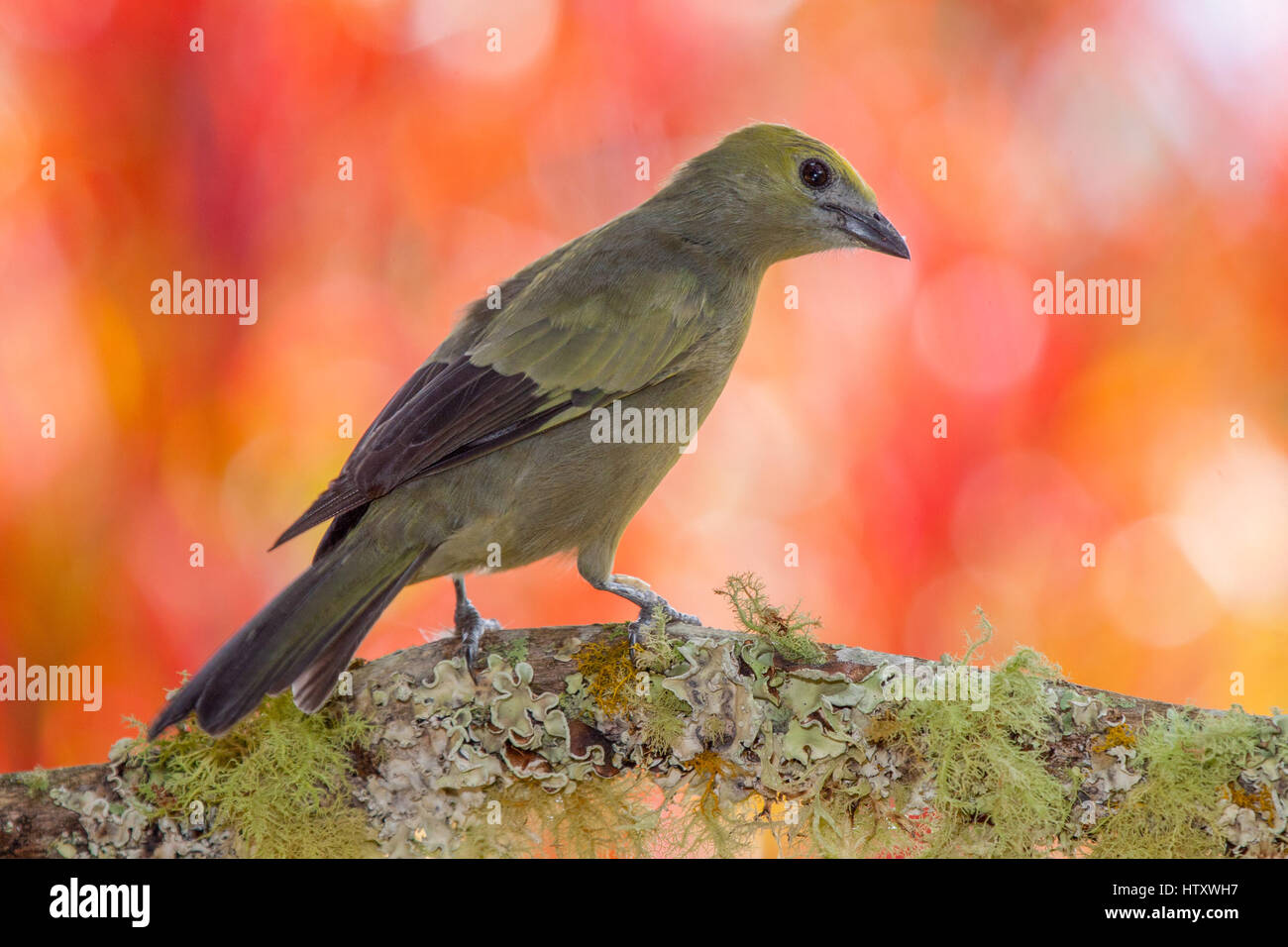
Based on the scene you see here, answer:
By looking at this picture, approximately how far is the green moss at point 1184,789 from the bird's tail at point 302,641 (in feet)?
6.42

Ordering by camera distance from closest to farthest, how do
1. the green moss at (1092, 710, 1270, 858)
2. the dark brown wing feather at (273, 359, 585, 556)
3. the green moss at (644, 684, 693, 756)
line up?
the green moss at (1092, 710, 1270, 858), the green moss at (644, 684, 693, 756), the dark brown wing feather at (273, 359, 585, 556)

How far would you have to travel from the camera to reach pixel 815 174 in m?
4.06

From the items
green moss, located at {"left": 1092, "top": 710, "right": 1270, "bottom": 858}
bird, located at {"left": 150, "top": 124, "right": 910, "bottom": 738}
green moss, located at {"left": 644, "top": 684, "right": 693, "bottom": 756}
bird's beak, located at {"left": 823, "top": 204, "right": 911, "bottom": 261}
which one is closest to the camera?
green moss, located at {"left": 1092, "top": 710, "right": 1270, "bottom": 858}

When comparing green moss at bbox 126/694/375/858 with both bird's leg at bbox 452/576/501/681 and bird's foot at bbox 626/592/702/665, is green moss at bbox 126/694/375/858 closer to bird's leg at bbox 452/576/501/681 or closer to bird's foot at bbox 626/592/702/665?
bird's leg at bbox 452/576/501/681

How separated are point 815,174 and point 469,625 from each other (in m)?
1.92

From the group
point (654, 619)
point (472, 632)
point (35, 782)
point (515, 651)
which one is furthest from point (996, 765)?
point (35, 782)

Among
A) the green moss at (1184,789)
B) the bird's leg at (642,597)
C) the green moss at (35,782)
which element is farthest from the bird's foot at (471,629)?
the green moss at (1184,789)

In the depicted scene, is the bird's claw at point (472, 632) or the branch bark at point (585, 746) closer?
the branch bark at point (585, 746)

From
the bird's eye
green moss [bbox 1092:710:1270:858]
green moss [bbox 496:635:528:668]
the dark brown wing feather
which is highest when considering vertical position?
the bird's eye

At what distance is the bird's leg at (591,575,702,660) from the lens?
132 inches

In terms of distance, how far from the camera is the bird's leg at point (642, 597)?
11.0 feet

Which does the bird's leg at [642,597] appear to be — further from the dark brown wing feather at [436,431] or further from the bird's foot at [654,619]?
the dark brown wing feather at [436,431]

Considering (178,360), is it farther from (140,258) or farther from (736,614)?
(736,614)

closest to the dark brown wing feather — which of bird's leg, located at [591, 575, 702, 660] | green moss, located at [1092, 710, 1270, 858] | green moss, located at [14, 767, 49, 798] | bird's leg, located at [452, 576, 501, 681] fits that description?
bird's leg, located at [452, 576, 501, 681]
